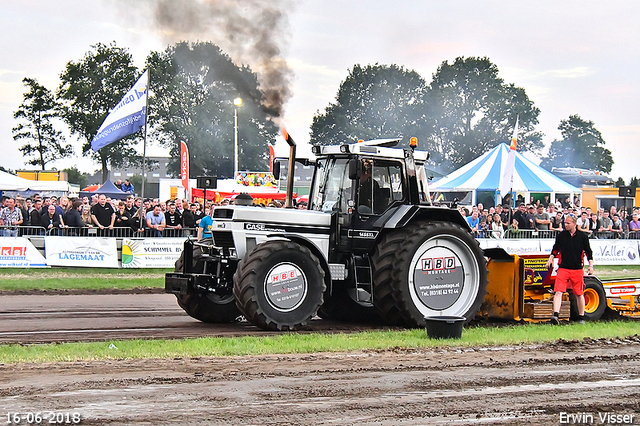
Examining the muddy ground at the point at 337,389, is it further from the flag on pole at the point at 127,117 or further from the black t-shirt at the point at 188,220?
the flag on pole at the point at 127,117

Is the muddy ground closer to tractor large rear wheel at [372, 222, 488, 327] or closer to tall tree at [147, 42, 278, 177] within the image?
tractor large rear wheel at [372, 222, 488, 327]

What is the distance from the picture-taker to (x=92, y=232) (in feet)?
64.5

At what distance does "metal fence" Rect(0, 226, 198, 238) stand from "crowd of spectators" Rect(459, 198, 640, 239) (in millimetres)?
8681

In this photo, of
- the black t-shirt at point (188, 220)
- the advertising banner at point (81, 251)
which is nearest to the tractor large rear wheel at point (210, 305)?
the advertising banner at point (81, 251)

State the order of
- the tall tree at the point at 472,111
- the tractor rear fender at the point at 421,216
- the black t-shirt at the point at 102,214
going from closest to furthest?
the tractor rear fender at the point at 421,216, the black t-shirt at the point at 102,214, the tall tree at the point at 472,111

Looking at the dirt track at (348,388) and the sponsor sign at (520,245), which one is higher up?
the sponsor sign at (520,245)

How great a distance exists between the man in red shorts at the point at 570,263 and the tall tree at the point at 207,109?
27.9 ft

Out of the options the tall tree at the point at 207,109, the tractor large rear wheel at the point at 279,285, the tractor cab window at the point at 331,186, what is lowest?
the tractor large rear wheel at the point at 279,285

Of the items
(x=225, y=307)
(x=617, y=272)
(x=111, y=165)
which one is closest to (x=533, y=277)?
(x=225, y=307)

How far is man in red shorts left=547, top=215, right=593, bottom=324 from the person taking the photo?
37.2 feet

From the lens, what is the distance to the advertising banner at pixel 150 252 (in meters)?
20.1

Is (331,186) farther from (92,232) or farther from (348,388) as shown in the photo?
(92,232)

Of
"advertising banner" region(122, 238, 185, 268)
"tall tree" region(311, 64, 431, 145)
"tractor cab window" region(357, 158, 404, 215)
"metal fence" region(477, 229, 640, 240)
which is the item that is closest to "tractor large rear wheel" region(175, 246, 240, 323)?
"tractor cab window" region(357, 158, 404, 215)

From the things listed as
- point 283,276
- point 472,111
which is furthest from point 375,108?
point 283,276
